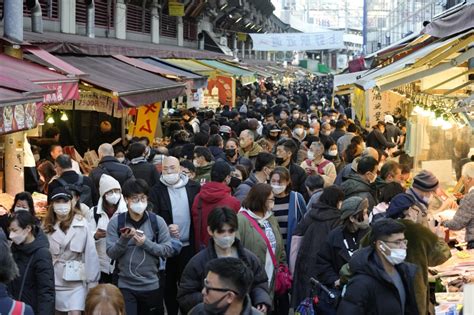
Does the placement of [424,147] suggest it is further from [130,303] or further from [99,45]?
[130,303]

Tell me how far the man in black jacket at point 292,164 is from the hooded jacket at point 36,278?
428 centimetres

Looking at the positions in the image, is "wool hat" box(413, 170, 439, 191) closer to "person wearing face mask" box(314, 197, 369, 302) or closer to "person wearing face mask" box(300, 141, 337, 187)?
"person wearing face mask" box(314, 197, 369, 302)

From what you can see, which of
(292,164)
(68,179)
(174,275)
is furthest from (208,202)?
(292,164)

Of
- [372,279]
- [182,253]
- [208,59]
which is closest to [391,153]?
[182,253]

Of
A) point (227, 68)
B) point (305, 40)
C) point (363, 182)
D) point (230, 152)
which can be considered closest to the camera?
point (363, 182)

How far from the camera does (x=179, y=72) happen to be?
2386 centimetres

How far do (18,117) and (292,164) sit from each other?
354 centimetres

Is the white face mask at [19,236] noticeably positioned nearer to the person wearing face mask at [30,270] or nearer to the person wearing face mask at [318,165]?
the person wearing face mask at [30,270]

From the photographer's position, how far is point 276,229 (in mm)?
9156

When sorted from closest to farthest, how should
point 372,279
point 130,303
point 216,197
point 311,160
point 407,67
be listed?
point 372,279 < point 130,303 < point 216,197 < point 311,160 < point 407,67

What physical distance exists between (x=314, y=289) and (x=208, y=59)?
2662 cm

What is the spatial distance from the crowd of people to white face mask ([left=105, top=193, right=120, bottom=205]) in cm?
2

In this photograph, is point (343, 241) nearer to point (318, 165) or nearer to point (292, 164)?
point (292, 164)

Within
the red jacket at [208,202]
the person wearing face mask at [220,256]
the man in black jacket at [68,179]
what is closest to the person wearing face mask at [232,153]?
the man in black jacket at [68,179]
